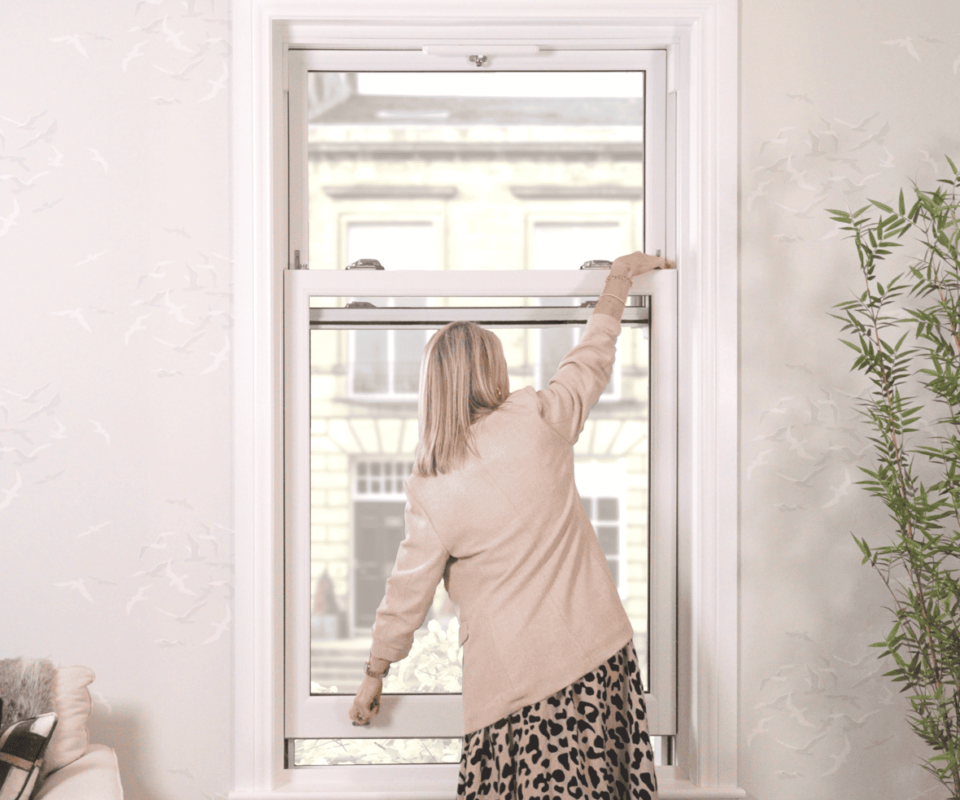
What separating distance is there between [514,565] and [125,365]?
42.4 inches

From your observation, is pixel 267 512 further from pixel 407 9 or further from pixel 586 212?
pixel 407 9

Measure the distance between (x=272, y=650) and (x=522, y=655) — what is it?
0.67 m

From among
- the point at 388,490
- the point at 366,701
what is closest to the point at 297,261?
the point at 388,490

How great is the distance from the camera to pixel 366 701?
1655mm

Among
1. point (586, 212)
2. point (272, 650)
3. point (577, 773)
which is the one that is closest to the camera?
point (577, 773)

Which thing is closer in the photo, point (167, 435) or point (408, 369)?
point (167, 435)

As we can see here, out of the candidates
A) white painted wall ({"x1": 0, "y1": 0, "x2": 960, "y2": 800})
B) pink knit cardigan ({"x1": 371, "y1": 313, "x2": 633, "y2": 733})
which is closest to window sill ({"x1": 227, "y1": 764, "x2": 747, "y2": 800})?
white painted wall ({"x1": 0, "y1": 0, "x2": 960, "y2": 800})

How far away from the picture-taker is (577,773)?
1389 millimetres

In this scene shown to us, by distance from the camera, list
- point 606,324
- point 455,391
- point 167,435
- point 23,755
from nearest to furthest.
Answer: point 23,755 → point 455,391 → point 606,324 → point 167,435

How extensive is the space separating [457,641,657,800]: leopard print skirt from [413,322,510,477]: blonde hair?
531 millimetres

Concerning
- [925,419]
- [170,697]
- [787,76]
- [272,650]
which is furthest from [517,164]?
[170,697]

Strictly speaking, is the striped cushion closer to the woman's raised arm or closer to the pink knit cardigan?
the pink knit cardigan

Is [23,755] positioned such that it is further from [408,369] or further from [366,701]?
[408,369]

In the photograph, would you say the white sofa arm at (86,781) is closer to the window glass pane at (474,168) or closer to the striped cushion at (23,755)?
the striped cushion at (23,755)
